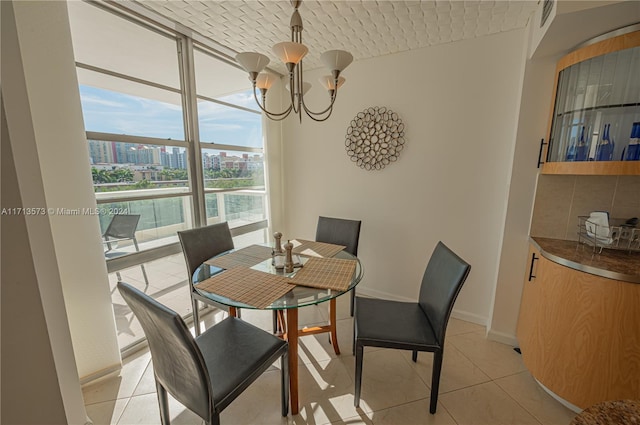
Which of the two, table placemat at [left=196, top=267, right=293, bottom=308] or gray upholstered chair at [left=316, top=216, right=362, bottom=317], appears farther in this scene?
gray upholstered chair at [left=316, top=216, right=362, bottom=317]

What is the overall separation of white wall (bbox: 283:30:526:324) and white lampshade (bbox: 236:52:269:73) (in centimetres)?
152

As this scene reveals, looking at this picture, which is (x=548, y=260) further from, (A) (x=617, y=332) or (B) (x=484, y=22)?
(B) (x=484, y=22)

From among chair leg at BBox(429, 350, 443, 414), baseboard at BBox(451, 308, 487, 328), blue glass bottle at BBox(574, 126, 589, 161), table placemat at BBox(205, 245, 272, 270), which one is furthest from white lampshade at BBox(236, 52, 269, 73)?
baseboard at BBox(451, 308, 487, 328)

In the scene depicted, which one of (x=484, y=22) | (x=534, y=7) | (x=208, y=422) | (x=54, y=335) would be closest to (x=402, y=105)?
(x=484, y=22)

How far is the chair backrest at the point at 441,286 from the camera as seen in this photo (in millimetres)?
1320

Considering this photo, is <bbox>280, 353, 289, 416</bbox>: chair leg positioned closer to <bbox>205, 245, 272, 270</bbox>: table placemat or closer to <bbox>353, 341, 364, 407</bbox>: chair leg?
<bbox>353, 341, 364, 407</bbox>: chair leg

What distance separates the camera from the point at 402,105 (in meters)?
2.41

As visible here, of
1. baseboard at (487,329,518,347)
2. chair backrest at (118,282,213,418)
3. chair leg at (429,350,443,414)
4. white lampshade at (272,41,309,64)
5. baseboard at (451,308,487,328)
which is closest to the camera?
chair backrest at (118,282,213,418)

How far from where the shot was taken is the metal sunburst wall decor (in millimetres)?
2451

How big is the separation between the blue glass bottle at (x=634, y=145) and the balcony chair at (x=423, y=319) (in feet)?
3.41

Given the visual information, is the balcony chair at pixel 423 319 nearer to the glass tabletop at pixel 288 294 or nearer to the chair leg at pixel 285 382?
the glass tabletop at pixel 288 294

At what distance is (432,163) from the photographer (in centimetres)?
236

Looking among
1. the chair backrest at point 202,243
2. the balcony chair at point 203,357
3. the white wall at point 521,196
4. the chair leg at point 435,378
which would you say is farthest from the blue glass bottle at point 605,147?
the chair backrest at point 202,243

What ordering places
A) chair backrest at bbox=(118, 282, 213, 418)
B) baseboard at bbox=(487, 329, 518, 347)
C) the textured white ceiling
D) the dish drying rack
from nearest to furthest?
chair backrest at bbox=(118, 282, 213, 418)
the dish drying rack
the textured white ceiling
baseboard at bbox=(487, 329, 518, 347)
